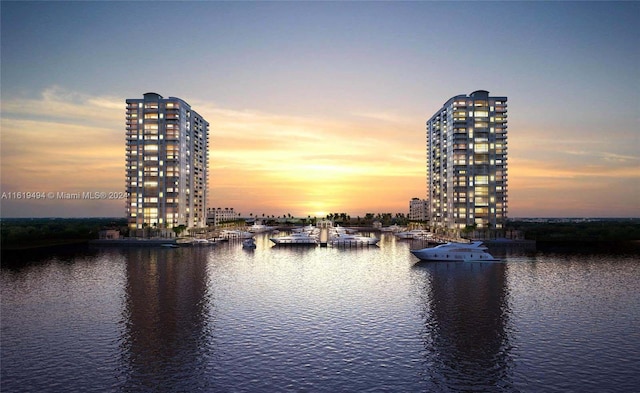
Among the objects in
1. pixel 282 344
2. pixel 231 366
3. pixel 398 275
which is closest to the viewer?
pixel 231 366

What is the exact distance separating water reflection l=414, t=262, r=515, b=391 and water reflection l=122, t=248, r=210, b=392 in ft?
66.2

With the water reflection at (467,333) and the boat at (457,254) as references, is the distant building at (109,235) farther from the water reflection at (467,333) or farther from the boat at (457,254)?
the water reflection at (467,333)

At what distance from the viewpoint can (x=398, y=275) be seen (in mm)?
89938

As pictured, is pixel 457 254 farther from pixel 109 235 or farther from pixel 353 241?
pixel 109 235

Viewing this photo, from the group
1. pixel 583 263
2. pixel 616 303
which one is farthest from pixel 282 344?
pixel 583 263

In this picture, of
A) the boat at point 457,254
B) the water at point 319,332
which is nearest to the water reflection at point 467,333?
the water at point 319,332

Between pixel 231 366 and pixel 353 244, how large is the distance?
14031cm

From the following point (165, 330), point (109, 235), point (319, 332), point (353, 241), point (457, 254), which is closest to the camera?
point (319, 332)

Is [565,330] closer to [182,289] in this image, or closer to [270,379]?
[270,379]

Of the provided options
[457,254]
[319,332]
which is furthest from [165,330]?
[457,254]

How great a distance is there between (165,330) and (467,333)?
106 feet

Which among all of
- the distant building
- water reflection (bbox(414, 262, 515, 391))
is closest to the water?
water reflection (bbox(414, 262, 515, 391))

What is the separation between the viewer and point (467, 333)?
4747 cm

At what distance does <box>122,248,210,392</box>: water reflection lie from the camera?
115ft
